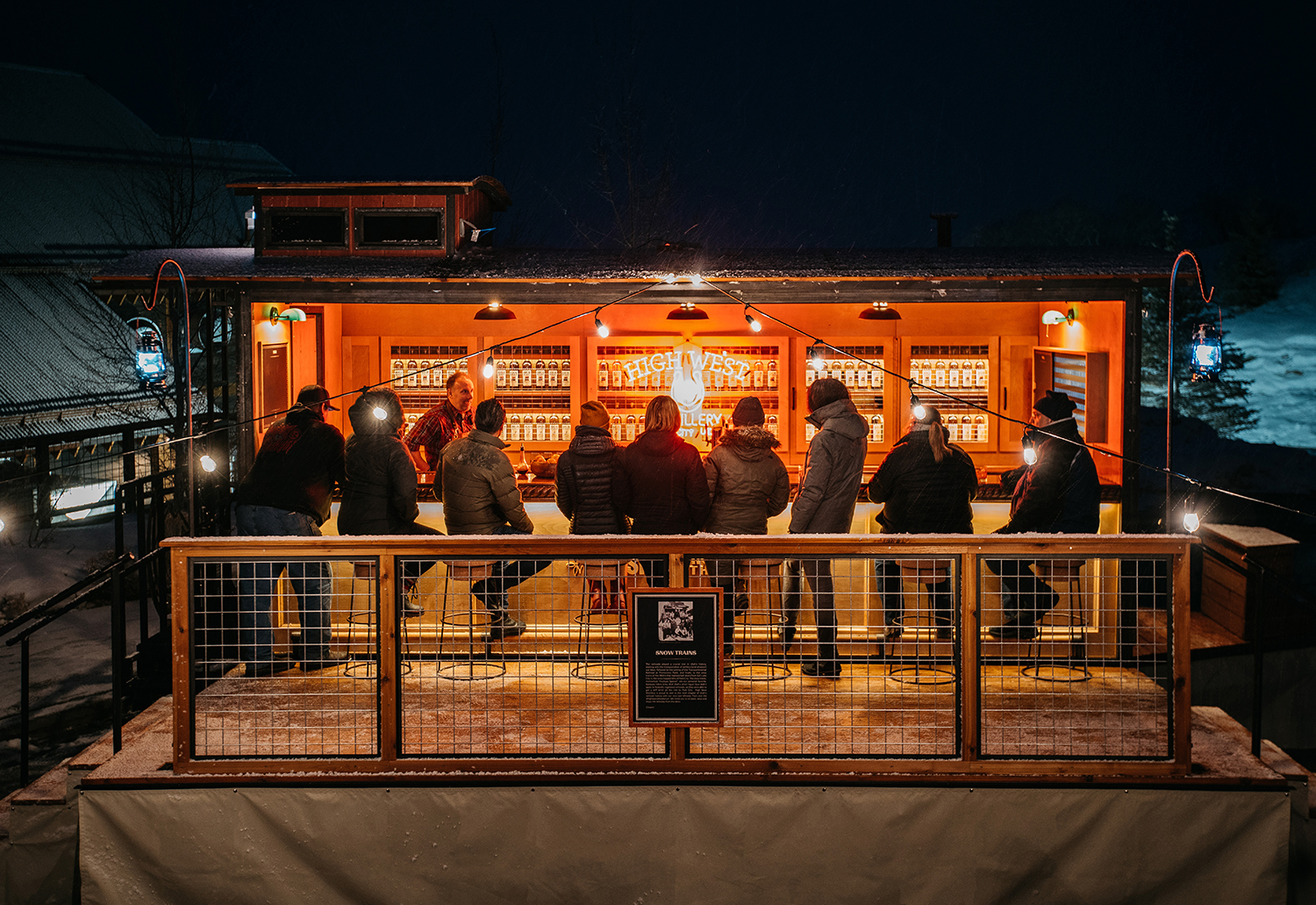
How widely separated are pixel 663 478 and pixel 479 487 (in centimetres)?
130

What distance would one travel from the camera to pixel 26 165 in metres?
27.4

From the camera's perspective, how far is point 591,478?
7.45 metres

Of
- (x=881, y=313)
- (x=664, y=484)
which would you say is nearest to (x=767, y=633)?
(x=664, y=484)

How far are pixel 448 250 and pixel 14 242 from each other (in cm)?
2074

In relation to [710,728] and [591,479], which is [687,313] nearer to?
[591,479]

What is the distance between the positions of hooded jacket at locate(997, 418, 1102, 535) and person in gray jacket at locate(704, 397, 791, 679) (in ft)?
5.67

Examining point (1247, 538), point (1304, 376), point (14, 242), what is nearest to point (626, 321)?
point (1247, 538)

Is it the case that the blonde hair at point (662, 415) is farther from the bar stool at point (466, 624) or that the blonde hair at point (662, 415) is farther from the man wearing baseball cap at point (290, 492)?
the man wearing baseball cap at point (290, 492)

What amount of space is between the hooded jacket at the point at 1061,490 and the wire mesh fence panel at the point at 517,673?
282 centimetres

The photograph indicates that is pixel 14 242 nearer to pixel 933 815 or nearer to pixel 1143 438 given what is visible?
pixel 933 815

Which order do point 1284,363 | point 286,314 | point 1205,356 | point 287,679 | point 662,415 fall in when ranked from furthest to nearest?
point 1284,363, point 286,314, point 1205,356, point 662,415, point 287,679

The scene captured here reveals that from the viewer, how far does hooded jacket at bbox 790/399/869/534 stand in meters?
7.45

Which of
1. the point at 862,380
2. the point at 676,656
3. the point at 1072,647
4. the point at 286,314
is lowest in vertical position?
the point at 1072,647

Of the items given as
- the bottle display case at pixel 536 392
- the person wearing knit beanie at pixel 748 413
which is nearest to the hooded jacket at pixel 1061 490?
the person wearing knit beanie at pixel 748 413
